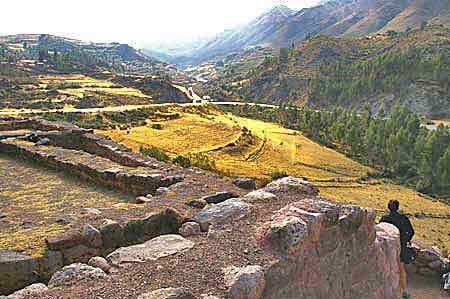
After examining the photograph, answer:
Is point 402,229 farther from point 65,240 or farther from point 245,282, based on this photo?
point 65,240

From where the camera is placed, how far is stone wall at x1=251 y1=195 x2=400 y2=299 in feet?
23.1

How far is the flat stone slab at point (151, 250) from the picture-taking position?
666 centimetres

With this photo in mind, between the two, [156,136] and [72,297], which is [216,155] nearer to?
[156,136]

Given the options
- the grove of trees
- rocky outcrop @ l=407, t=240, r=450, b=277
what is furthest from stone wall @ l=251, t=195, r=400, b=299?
the grove of trees

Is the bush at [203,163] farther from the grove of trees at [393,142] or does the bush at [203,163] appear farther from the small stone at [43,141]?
the grove of trees at [393,142]

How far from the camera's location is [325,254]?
7965 millimetres

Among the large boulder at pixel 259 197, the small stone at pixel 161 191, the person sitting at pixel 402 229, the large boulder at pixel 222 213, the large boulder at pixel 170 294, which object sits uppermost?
the large boulder at pixel 259 197

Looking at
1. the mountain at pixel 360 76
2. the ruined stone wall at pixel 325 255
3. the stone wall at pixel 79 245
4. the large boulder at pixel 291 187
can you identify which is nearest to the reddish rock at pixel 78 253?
the stone wall at pixel 79 245

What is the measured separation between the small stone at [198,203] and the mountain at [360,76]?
98.1m

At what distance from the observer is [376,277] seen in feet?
31.1

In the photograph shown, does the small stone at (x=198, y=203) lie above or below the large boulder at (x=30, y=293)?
above

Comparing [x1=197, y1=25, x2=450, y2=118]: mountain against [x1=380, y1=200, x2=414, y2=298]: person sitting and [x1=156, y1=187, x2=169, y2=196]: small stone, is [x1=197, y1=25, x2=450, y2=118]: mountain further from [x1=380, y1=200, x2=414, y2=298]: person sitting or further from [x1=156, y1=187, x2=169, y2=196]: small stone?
[x1=156, y1=187, x2=169, y2=196]: small stone

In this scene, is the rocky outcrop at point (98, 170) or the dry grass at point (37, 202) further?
the rocky outcrop at point (98, 170)

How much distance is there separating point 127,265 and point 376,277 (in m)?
5.76
